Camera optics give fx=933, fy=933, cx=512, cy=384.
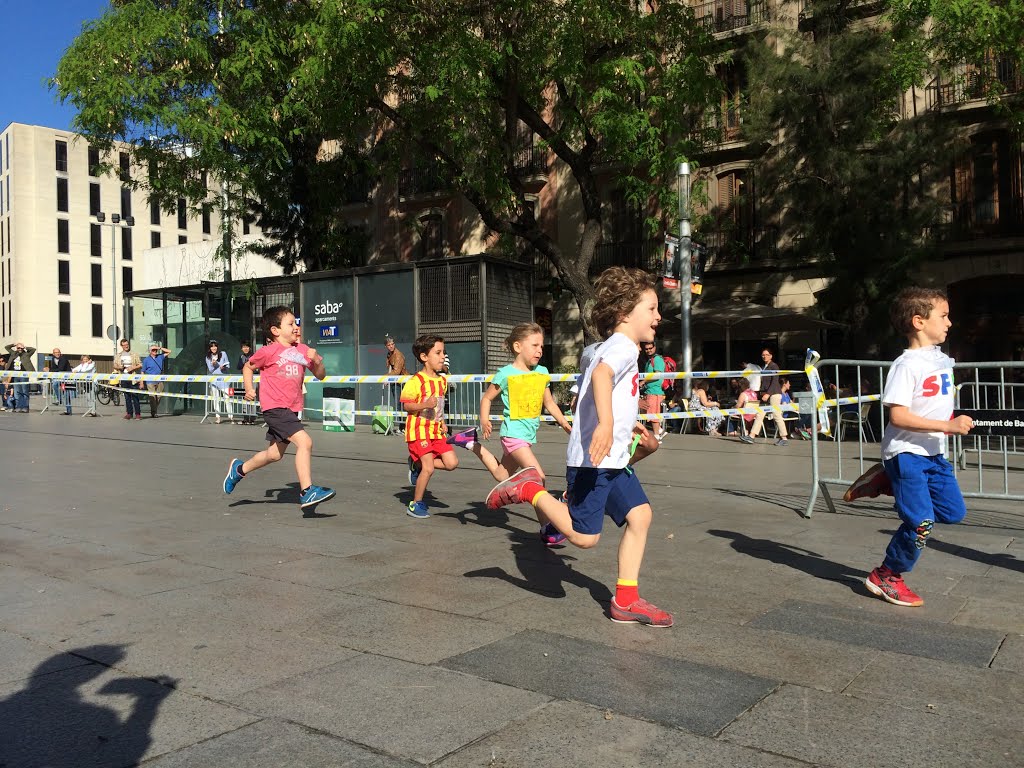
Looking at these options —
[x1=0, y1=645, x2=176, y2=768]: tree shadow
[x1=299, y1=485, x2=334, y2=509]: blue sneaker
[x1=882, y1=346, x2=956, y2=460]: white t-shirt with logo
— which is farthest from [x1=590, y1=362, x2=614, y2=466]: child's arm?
[x1=299, y1=485, x2=334, y2=509]: blue sneaker

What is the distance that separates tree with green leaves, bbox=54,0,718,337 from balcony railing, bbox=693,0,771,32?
13.8 feet

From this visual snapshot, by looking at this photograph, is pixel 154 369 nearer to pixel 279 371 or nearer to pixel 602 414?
pixel 279 371

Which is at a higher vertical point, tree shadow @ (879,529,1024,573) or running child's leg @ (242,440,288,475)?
running child's leg @ (242,440,288,475)

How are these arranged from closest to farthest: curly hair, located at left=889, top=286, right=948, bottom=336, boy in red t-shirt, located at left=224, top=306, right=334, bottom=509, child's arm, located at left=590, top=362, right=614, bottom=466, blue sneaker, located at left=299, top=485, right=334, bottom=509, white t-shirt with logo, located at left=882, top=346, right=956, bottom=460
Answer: child's arm, located at left=590, top=362, right=614, bottom=466
white t-shirt with logo, located at left=882, top=346, right=956, bottom=460
curly hair, located at left=889, top=286, right=948, bottom=336
blue sneaker, located at left=299, top=485, right=334, bottom=509
boy in red t-shirt, located at left=224, top=306, right=334, bottom=509

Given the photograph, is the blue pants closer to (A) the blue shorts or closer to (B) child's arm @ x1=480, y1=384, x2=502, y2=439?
(A) the blue shorts

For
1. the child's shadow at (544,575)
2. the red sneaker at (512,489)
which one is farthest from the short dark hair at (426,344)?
the red sneaker at (512,489)

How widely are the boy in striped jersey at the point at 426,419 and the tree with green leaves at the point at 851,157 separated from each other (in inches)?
560

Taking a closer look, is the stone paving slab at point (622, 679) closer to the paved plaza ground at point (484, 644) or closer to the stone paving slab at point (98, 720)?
the paved plaza ground at point (484, 644)

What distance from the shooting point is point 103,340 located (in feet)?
227

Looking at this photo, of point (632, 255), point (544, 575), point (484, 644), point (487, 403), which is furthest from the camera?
point (632, 255)

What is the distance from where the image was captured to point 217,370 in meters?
21.2

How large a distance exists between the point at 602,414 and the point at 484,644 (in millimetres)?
1099

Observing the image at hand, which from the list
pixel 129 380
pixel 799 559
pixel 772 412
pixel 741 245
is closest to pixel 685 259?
pixel 772 412

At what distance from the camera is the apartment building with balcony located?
6438 cm
